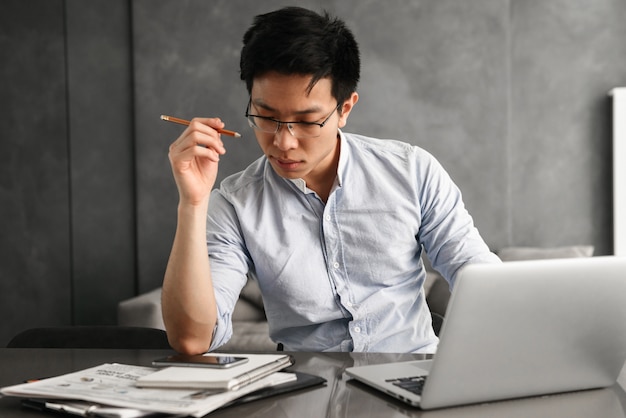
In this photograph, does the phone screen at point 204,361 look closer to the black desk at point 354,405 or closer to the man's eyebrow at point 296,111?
the black desk at point 354,405

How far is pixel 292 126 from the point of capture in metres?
1.53

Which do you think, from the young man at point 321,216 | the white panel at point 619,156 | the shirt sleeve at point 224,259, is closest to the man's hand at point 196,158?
the young man at point 321,216

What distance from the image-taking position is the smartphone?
110cm

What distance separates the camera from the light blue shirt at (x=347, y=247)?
1654mm

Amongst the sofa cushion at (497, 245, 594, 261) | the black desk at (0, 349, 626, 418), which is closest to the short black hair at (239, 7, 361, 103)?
the black desk at (0, 349, 626, 418)

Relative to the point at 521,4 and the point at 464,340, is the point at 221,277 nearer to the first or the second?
the point at 464,340

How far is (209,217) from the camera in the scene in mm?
1716

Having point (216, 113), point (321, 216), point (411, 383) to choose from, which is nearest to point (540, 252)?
point (216, 113)

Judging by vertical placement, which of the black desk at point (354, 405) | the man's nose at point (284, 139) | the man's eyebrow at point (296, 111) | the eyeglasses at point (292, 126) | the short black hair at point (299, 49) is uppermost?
the short black hair at point (299, 49)

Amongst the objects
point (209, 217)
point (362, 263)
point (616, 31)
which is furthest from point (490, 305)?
point (616, 31)

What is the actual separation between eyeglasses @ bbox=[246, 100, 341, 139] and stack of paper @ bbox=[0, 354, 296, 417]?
1.83 ft

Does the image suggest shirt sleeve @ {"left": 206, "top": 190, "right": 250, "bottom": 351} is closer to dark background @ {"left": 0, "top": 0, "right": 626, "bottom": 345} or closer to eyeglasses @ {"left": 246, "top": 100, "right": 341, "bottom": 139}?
eyeglasses @ {"left": 246, "top": 100, "right": 341, "bottom": 139}

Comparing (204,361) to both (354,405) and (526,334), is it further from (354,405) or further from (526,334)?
(526,334)

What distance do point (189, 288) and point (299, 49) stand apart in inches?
21.4
